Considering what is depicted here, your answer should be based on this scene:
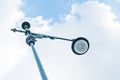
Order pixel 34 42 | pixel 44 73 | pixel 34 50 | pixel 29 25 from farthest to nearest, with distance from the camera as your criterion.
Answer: pixel 29 25 < pixel 34 42 < pixel 34 50 < pixel 44 73

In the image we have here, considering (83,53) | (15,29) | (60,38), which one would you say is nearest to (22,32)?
(15,29)

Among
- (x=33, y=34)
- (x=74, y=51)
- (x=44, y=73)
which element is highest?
(x=33, y=34)

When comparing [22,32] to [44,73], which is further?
[22,32]

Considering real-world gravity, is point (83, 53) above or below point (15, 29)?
below

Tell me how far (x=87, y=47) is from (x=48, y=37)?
6.77 feet

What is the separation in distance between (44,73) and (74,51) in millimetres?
3318

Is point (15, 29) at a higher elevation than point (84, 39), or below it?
higher

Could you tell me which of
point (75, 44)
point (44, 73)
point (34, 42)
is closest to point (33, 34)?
point (34, 42)

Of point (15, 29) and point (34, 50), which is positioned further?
point (15, 29)

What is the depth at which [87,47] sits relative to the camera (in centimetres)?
2016

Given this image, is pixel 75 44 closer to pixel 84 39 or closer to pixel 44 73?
pixel 84 39

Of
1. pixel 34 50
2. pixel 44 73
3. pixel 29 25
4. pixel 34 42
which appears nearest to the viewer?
pixel 44 73

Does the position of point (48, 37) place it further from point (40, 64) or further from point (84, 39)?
point (40, 64)

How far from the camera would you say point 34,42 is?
20.2 m
